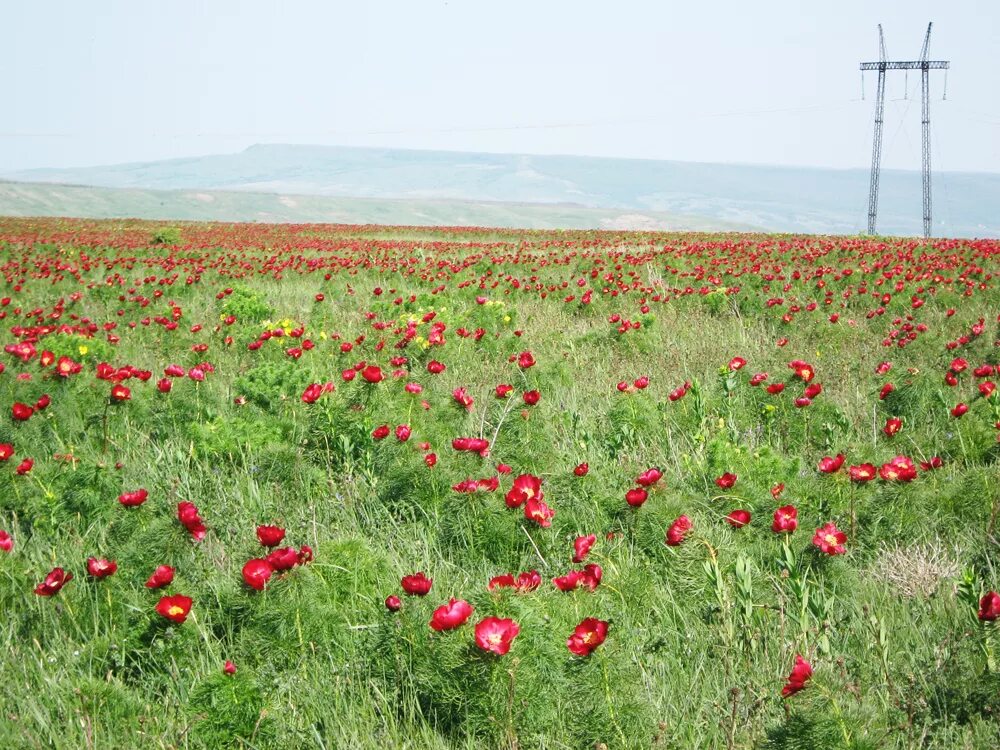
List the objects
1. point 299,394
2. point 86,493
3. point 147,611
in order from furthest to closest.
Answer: point 299,394 < point 86,493 < point 147,611

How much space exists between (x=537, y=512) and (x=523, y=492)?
0.31 feet

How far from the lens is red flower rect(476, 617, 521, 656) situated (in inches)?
68.3

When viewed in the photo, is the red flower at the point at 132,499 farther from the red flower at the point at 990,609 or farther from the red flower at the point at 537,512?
the red flower at the point at 990,609

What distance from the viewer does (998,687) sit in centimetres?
183

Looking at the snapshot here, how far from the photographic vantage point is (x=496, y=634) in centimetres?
178

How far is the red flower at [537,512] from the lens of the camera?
8.75 feet

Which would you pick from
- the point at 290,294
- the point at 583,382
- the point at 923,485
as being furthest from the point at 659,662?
the point at 290,294

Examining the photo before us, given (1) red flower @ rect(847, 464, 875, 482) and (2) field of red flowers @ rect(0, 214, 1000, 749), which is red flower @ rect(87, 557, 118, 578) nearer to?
(2) field of red flowers @ rect(0, 214, 1000, 749)

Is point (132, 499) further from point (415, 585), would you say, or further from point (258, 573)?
point (415, 585)

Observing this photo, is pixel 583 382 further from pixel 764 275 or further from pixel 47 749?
pixel 764 275

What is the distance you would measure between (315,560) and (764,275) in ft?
27.6

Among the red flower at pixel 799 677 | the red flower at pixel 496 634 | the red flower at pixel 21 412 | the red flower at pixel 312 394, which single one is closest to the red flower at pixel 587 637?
the red flower at pixel 496 634

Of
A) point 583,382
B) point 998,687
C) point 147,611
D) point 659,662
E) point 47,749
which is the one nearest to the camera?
Answer: point 998,687

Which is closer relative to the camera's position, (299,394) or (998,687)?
(998,687)
